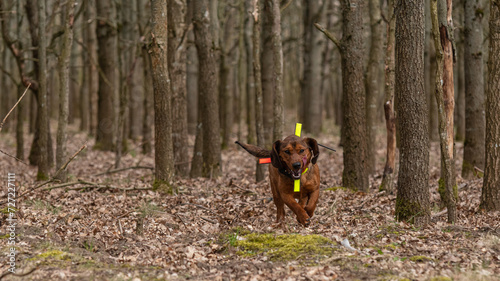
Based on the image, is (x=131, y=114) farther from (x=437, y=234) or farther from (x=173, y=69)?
(x=437, y=234)

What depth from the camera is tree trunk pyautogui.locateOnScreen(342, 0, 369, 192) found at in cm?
1018

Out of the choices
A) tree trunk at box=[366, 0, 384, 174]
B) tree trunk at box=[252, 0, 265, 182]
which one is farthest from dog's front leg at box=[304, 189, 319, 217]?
tree trunk at box=[366, 0, 384, 174]

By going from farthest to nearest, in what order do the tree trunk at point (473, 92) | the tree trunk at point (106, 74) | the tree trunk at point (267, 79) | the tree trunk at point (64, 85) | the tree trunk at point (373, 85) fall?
the tree trunk at point (106, 74) < the tree trunk at point (267, 79) < the tree trunk at point (373, 85) < the tree trunk at point (473, 92) < the tree trunk at point (64, 85)

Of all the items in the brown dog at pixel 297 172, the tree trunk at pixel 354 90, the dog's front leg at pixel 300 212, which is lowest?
the dog's front leg at pixel 300 212

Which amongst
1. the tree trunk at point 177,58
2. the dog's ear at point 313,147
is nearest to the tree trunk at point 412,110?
the dog's ear at point 313,147

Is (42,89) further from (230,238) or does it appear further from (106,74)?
(230,238)

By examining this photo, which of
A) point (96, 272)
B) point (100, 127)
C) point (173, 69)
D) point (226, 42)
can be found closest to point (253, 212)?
point (96, 272)

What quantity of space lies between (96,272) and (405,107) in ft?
15.8

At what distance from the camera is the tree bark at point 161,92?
9.39 m

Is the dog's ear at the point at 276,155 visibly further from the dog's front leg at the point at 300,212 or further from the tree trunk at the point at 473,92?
the tree trunk at the point at 473,92

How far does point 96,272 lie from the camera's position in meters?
5.39

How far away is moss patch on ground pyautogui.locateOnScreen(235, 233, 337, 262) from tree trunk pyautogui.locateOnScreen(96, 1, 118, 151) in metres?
12.5

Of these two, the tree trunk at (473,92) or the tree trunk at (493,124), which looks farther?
the tree trunk at (473,92)

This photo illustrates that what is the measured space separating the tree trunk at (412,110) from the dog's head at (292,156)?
Answer: 1.49 meters
